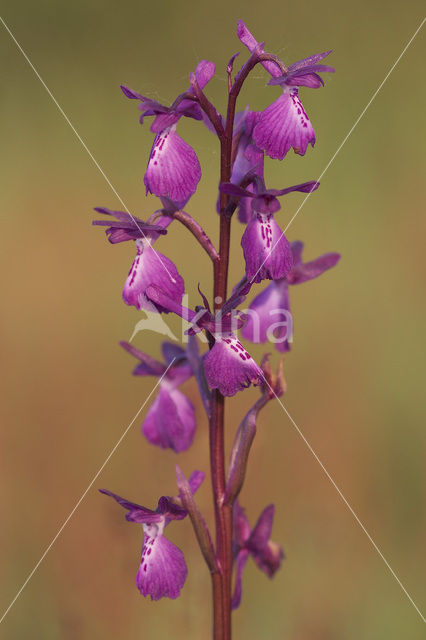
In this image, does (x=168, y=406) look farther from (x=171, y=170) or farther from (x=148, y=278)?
(x=171, y=170)

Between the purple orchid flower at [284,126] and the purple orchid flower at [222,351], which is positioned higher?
the purple orchid flower at [284,126]

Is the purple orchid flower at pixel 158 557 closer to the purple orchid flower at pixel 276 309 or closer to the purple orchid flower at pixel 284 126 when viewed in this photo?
the purple orchid flower at pixel 276 309

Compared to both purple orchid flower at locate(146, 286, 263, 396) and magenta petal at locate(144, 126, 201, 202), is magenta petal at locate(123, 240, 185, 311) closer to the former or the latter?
purple orchid flower at locate(146, 286, 263, 396)

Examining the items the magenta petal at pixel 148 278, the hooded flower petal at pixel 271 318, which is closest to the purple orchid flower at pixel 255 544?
the hooded flower petal at pixel 271 318

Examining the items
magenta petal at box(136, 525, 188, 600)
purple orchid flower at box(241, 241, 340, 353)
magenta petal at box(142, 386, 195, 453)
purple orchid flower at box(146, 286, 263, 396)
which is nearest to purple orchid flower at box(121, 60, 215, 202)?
purple orchid flower at box(146, 286, 263, 396)

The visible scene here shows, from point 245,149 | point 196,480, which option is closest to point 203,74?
point 245,149

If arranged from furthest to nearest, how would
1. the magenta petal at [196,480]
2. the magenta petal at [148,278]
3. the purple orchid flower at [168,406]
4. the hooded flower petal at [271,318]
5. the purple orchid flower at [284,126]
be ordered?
1. the purple orchid flower at [168,406]
2. the hooded flower petal at [271,318]
3. the magenta petal at [196,480]
4. the magenta petal at [148,278]
5. the purple orchid flower at [284,126]
